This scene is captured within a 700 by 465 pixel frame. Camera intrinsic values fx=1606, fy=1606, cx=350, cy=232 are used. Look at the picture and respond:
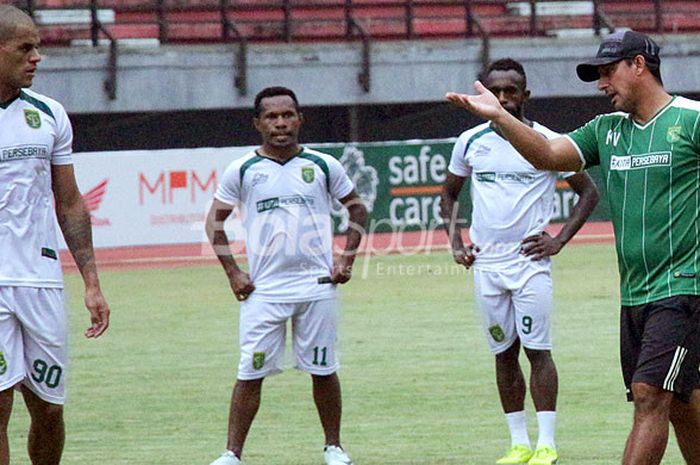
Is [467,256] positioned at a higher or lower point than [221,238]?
lower

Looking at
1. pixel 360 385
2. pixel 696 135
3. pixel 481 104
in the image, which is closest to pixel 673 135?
pixel 696 135

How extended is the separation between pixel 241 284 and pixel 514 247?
5.48ft

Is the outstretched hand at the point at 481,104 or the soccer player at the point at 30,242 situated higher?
the outstretched hand at the point at 481,104

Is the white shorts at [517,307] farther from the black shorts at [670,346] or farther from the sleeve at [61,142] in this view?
the sleeve at [61,142]

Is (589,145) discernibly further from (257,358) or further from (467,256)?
(257,358)

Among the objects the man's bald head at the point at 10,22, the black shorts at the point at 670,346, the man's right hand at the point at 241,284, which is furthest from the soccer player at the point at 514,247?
the man's bald head at the point at 10,22

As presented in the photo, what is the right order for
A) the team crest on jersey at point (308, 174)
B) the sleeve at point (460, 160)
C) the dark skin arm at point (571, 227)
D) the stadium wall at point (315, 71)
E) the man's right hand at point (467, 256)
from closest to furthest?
the team crest on jersey at point (308, 174)
the dark skin arm at point (571, 227)
the man's right hand at point (467, 256)
the sleeve at point (460, 160)
the stadium wall at point (315, 71)

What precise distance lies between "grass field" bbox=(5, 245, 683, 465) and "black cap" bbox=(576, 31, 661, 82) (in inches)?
106

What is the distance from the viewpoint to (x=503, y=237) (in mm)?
9758

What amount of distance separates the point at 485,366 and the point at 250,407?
4.13 meters

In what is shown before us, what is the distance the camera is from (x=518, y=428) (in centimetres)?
952

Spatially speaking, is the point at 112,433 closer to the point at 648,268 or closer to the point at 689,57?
the point at 648,268

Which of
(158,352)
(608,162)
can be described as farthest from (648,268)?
(158,352)

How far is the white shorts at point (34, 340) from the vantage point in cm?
721
